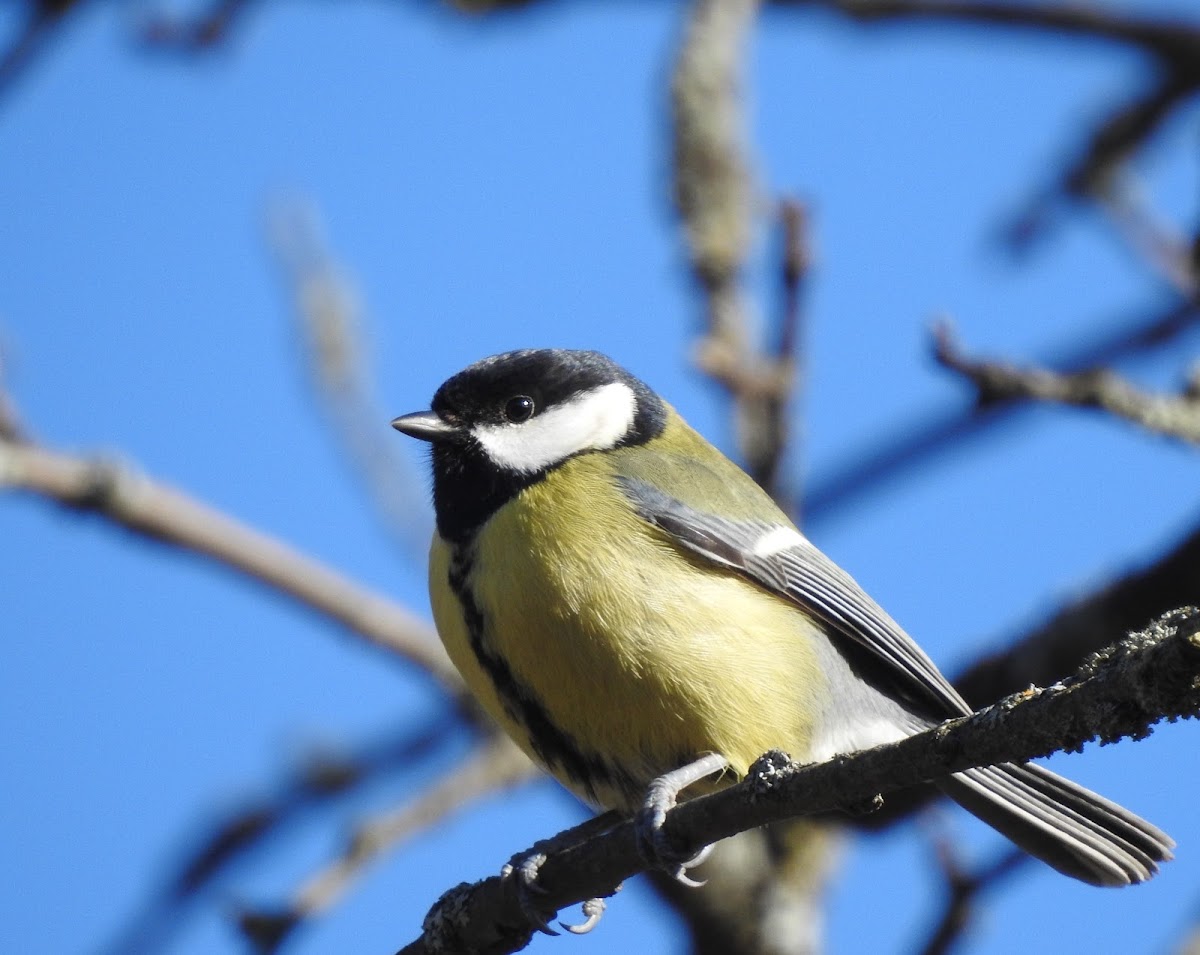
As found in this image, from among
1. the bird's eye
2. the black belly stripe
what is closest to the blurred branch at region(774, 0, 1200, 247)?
the bird's eye

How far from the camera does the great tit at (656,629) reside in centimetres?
316

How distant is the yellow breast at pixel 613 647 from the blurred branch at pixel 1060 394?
0.71 metres

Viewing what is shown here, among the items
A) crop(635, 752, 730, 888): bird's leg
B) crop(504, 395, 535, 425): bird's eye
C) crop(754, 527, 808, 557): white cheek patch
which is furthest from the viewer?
crop(504, 395, 535, 425): bird's eye

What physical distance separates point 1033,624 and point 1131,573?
31 centimetres

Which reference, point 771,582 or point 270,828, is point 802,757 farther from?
point 270,828

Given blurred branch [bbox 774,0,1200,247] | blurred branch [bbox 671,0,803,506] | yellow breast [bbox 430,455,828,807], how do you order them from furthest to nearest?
1. blurred branch [bbox 774,0,1200,247]
2. blurred branch [bbox 671,0,803,506]
3. yellow breast [bbox 430,455,828,807]

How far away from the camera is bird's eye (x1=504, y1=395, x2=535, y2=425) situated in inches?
151

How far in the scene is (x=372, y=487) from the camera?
5117 mm

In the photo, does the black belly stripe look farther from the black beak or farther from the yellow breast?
the black beak

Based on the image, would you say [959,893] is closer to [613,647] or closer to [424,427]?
[613,647]

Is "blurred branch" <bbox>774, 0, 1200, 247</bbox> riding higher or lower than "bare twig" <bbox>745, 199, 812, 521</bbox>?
higher

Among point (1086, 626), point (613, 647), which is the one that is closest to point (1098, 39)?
point (1086, 626)

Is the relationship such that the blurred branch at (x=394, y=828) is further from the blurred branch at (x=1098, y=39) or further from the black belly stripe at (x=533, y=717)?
the blurred branch at (x=1098, y=39)

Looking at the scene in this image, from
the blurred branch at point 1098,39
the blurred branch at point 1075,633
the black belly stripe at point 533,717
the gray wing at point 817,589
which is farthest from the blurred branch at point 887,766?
the blurred branch at point 1098,39
